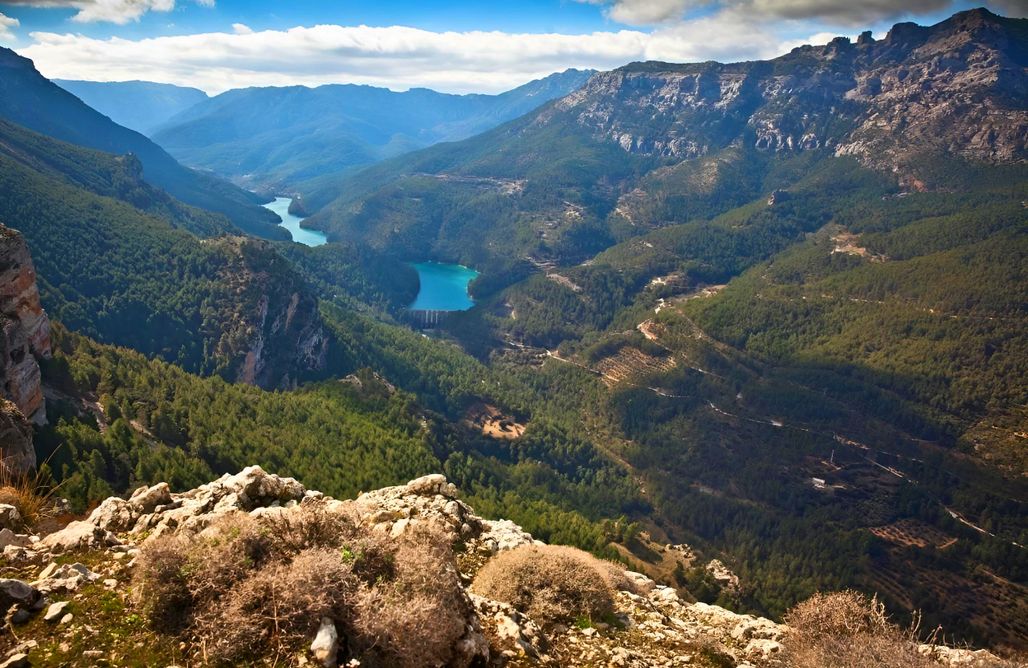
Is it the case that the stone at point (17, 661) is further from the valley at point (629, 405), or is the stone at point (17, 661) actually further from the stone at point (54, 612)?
the valley at point (629, 405)

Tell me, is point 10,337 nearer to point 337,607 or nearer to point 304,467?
point 304,467

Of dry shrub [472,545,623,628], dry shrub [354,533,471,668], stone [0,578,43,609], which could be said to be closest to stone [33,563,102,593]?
stone [0,578,43,609]

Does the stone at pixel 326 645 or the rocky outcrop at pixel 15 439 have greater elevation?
the stone at pixel 326 645

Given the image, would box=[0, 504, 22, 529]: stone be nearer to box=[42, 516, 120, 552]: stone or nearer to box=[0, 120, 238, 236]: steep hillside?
box=[42, 516, 120, 552]: stone

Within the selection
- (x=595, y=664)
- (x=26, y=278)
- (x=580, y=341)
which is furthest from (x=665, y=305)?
(x=595, y=664)

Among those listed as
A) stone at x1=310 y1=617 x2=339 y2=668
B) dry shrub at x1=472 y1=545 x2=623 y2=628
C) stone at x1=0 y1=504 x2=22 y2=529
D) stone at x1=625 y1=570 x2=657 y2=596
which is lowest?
stone at x1=625 y1=570 x2=657 y2=596

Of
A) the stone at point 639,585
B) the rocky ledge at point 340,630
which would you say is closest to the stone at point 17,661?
the rocky ledge at point 340,630
